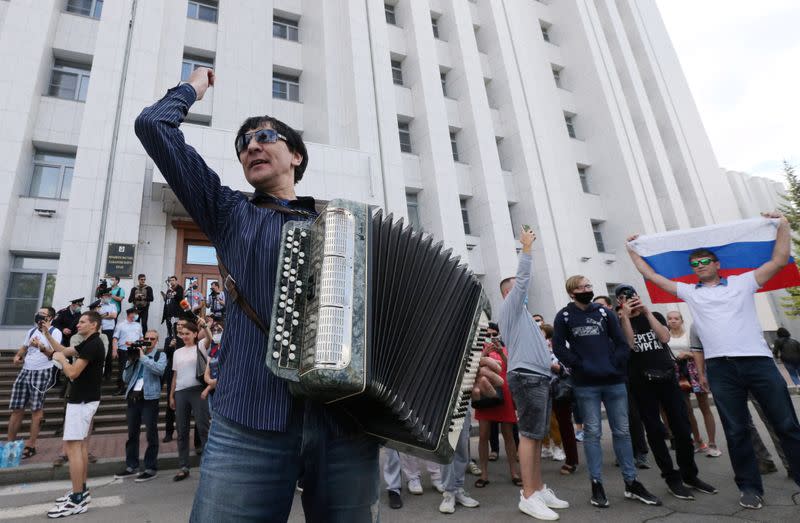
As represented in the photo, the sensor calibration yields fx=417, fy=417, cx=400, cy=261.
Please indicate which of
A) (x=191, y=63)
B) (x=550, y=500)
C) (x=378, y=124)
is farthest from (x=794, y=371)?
(x=191, y=63)

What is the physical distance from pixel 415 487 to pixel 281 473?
3.93 m

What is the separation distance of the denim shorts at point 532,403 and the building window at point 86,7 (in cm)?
1782

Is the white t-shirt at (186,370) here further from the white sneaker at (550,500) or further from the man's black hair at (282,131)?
the man's black hair at (282,131)

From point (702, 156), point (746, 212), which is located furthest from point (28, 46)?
point (746, 212)

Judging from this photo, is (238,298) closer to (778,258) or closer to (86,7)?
(778,258)

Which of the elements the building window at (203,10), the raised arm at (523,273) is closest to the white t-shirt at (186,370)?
the raised arm at (523,273)

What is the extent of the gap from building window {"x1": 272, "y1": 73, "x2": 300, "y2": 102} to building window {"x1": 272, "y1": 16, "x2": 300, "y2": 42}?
5.92ft

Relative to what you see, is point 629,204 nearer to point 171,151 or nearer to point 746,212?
point 746,212

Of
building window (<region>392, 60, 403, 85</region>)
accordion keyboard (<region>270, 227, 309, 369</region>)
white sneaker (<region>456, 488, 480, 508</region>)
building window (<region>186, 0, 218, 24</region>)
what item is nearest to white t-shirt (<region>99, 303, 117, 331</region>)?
white sneaker (<region>456, 488, 480, 508</region>)

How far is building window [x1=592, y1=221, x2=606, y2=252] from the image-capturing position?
20.2m

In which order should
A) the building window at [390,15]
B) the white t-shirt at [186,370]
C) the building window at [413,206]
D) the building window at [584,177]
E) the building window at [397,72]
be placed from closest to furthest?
1. the white t-shirt at [186,370]
2. the building window at [413,206]
3. the building window at [397,72]
4. the building window at [390,15]
5. the building window at [584,177]

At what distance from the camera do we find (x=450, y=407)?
57.3 inches

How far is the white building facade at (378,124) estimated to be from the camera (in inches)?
474

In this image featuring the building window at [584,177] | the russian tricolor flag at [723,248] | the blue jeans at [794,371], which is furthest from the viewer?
the building window at [584,177]
